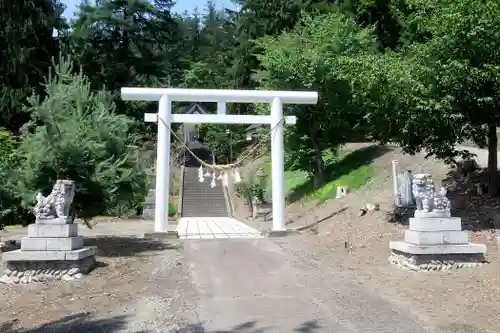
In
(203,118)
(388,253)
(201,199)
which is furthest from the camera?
(201,199)

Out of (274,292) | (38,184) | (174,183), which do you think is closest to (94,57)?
(174,183)

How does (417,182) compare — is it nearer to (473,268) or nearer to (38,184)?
(473,268)

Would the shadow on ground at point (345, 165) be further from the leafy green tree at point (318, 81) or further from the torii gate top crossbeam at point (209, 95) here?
the torii gate top crossbeam at point (209, 95)

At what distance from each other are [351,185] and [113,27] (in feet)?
55.1

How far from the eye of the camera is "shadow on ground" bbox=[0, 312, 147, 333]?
5.59m

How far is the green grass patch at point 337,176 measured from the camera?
19.2 meters

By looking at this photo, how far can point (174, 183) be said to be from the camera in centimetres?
3017

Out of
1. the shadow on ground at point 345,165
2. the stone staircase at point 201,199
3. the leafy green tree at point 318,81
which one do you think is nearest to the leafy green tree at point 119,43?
the stone staircase at point 201,199

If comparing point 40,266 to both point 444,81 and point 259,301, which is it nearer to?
point 259,301

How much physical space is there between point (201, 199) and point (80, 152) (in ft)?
58.5

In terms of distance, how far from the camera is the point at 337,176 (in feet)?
67.8

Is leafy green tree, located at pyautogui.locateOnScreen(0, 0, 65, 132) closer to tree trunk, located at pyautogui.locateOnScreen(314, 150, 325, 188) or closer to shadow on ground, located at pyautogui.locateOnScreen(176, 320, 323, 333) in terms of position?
tree trunk, located at pyautogui.locateOnScreen(314, 150, 325, 188)

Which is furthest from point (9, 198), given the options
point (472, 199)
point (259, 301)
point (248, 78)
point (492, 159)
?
point (248, 78)

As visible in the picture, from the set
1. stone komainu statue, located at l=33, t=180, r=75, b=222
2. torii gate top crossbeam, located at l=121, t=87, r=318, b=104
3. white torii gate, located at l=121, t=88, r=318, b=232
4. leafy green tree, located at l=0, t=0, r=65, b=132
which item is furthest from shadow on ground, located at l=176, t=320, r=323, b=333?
leafy green tree, located at l=0, t=0, r=65, b=132
